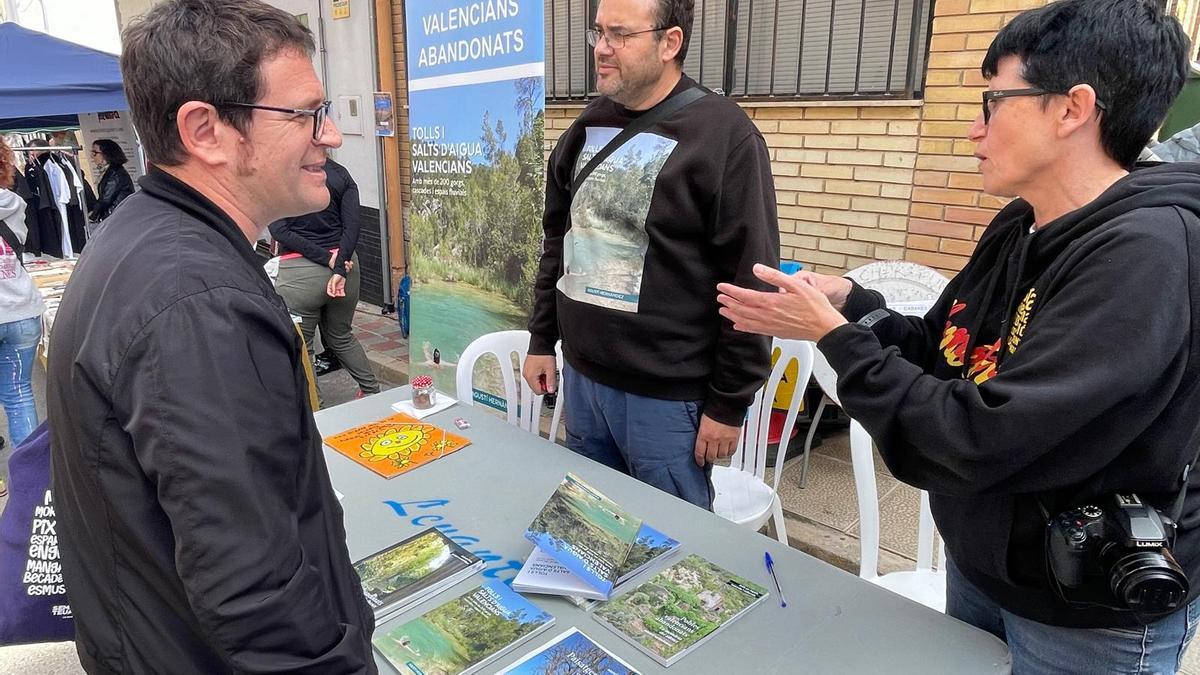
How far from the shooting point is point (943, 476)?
43.0 inches

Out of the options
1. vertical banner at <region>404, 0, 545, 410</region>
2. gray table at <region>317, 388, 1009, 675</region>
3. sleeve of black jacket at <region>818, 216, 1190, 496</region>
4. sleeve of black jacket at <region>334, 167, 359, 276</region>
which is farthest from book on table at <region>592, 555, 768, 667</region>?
sleeve of black jacket at <region>334, 167, 359, 276</region>

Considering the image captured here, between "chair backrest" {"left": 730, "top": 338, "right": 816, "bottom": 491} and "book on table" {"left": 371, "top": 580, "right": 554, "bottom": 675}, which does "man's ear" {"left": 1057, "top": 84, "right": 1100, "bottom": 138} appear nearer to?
"book on table" {"left": 371, "top": 580, "right": 554, "bottom": 675}

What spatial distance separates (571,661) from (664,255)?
1.07 metres

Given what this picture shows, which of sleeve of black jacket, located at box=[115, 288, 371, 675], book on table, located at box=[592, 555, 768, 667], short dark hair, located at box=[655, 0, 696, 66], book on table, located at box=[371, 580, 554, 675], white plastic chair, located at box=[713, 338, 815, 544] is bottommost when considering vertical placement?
white plastic chair, located at box=[713, 338, 815, 544]

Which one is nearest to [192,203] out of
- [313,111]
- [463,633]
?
[313,111]

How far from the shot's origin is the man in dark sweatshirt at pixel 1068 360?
0.95m

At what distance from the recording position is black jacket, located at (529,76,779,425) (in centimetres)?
182

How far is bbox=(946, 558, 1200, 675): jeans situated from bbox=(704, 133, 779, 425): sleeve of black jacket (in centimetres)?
84

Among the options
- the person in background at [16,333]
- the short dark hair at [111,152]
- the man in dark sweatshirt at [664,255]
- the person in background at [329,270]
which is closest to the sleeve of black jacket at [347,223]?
the person in background at [329,270]

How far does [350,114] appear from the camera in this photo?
6.14 metres

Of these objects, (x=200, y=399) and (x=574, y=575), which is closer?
(x=200, y=399)

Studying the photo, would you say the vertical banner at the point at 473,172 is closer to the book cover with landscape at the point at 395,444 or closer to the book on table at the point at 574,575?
the book cover with landscape at the point at 395,444

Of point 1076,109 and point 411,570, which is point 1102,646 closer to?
point 1076,109

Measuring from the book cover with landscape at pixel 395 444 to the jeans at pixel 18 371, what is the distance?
98.8 inches
